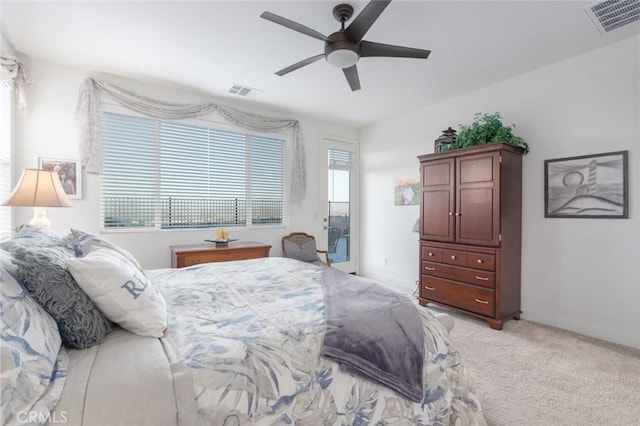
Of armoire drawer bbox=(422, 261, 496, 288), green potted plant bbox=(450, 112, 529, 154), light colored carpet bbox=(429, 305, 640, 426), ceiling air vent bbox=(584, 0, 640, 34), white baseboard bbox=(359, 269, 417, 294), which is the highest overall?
ceiling air vent bbox=(584, 0, 640, 34)

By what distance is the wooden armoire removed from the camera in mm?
3096

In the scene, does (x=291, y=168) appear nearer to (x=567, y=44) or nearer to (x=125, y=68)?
(x=125, y=68)

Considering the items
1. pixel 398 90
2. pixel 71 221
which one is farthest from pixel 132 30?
pixel 398 90

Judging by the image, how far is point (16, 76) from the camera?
8.58 feet

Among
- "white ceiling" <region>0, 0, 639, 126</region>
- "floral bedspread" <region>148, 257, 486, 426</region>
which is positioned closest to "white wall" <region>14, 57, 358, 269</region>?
"white ceiling" <region>0, 0, 639, 126</region>

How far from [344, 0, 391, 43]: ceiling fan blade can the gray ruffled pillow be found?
200 centimetres

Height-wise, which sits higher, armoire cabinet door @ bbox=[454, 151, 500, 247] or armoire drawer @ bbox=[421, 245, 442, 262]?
armoire cabinet door @ bbox=[454, 151, 500, 247]

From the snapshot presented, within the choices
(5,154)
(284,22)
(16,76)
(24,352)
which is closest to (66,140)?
(5,154)

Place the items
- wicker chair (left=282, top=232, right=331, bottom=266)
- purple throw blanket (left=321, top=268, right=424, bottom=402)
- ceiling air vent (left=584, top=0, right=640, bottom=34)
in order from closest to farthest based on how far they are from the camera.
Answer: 1. purple throw blanket (left=321, top=268, right=424, bottom=402)
2. ceiling air vent (left=584, top=0, right=640, bottom=34)
3. wicker chair (left=282, top=232, right=331, bottom=266)

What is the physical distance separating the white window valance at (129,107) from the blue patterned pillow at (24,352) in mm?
2848

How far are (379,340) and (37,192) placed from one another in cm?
285

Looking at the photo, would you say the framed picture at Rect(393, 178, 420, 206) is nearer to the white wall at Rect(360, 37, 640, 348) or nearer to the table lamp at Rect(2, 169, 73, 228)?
the white wall at Rect(360, 37, 640, 348)

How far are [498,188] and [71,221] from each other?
4658 millimetres

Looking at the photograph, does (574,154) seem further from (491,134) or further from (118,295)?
(118,295)
